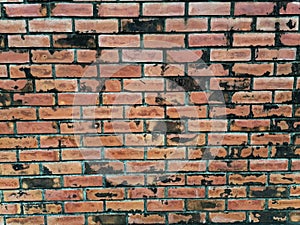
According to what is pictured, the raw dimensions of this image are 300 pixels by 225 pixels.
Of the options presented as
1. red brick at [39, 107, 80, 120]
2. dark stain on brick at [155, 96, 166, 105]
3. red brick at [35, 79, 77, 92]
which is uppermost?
red brick at [35, 79, 77, 92]

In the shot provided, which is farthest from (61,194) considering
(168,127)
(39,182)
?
(168,127)

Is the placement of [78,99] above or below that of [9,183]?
above

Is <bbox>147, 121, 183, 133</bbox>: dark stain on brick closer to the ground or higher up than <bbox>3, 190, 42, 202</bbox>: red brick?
higher up

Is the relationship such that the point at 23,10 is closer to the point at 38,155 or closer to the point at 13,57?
the point at 13,57

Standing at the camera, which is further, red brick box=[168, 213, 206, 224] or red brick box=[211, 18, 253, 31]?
red brick box=[168, 213, 206, 224]

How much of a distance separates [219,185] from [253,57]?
2.29ft

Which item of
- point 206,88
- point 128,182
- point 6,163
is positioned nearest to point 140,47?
point 206,88

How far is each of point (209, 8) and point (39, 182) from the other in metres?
1.26

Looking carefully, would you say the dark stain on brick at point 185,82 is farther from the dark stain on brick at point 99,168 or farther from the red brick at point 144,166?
the dark stain on brick at point 99,168

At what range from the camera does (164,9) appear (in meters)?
2.07

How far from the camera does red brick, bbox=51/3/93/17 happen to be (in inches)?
81.0

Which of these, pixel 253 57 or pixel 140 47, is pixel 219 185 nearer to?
pixel 253 57

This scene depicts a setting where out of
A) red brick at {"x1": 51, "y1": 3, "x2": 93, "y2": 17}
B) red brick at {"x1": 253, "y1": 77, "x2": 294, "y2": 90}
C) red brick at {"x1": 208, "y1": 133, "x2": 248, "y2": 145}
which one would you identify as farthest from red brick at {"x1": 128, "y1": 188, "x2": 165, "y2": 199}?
red brick at {"x1": 51, "y1": 3, "x2": 93, "y2": 17}

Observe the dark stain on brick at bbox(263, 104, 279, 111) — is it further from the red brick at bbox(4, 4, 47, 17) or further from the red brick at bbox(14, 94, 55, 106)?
the red brick at bbox(4, 4, 47, 17)
